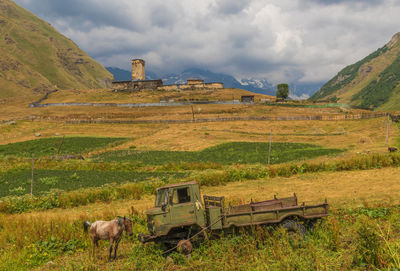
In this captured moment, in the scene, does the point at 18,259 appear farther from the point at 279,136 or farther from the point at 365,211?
the point at 279,136

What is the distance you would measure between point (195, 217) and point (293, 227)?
415 cm

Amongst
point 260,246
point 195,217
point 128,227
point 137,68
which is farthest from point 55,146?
point 137,68

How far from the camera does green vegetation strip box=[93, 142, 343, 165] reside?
37219 mm

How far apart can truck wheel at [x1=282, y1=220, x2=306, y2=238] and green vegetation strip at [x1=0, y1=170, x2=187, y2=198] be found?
16.8 metres

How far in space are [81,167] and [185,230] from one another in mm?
28466

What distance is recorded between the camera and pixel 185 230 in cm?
1241

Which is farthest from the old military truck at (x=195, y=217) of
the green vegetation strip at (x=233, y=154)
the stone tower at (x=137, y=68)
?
the stone tower at (x=137, y=68)

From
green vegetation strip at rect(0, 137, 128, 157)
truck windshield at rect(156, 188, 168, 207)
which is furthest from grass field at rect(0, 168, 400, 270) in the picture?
green vegetation strip at rect(0, 137, 128, 157)

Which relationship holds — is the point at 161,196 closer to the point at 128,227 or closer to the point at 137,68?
the point at 128,227

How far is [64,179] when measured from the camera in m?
30.1

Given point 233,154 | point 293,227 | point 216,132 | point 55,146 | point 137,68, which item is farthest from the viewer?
point 137,68

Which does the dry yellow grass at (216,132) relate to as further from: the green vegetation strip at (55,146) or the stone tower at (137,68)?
the stone tower at (137,68)

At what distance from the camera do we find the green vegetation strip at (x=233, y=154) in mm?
37219

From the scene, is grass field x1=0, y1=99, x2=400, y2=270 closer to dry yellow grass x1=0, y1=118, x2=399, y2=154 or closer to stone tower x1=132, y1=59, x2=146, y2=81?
dry yellow grass x1=0, y1=118, x2=399, y2=154
